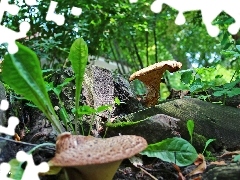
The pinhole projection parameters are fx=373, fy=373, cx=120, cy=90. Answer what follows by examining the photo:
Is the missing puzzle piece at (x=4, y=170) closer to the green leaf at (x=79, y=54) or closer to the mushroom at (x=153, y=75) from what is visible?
the green leaf at (x=79, y=54)

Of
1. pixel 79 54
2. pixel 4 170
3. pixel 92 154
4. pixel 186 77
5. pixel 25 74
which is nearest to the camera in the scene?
pixel 92 154

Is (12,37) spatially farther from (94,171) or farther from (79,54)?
(94,171)

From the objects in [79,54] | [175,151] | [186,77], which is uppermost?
[79,54]

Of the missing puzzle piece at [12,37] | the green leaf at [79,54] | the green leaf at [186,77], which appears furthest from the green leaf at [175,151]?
the green leaf at [186,77]

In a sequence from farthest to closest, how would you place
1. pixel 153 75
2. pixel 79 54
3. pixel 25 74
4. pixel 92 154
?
pixel 153 75 → pixel 79 54 → pixel 25 74 → pixel 92 154

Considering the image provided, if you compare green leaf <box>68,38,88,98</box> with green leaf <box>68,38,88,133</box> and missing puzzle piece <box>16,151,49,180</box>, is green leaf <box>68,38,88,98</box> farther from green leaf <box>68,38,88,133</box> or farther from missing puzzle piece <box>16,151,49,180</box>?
missing puzzle piece <box>16,151,49,180</box>

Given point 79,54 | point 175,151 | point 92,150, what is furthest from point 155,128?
point 92,150

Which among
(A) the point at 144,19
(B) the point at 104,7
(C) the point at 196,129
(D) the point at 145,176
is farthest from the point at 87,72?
(A) the point at 144,19

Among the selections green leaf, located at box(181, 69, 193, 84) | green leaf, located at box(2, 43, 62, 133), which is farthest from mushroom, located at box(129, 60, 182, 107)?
green leaf, located at box(2, 43, 62, 133)
